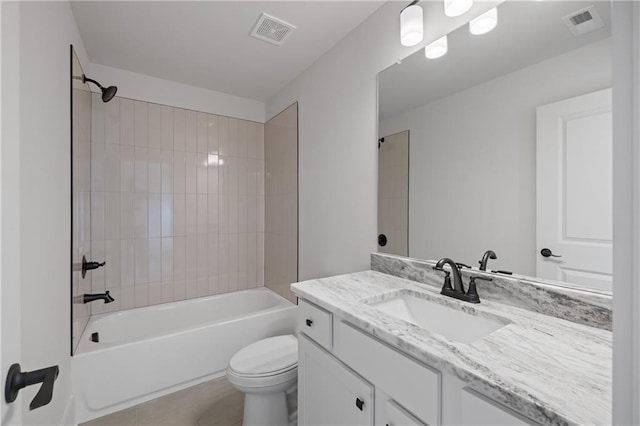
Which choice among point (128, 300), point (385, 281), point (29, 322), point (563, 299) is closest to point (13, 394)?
point (29, 322)

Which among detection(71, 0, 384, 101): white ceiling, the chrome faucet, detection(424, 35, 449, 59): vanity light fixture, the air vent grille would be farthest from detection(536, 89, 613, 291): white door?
detection(71, 0, 384, 101): white ceiling

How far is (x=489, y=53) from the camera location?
1213 millimetres

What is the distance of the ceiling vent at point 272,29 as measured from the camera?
1.76 metres

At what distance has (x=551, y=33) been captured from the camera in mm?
1018

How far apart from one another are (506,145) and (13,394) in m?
1.56

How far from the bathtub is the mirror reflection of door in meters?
1.24

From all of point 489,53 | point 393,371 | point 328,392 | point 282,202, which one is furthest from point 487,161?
point 282,202

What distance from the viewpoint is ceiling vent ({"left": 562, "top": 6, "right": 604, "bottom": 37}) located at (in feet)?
3.01

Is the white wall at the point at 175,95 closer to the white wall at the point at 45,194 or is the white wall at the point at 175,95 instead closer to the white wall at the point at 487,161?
the white wall at the point at 45,194

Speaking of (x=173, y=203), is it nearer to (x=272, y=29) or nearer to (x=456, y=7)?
(x=272, y=29)

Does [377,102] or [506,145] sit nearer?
[506,145]

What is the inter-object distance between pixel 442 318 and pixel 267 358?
3.40 ft

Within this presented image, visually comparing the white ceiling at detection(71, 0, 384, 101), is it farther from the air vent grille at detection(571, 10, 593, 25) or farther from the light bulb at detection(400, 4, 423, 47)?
the air vent grille at detection(571, 10, 593, 25)

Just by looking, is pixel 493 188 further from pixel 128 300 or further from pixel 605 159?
pixel 128 300
